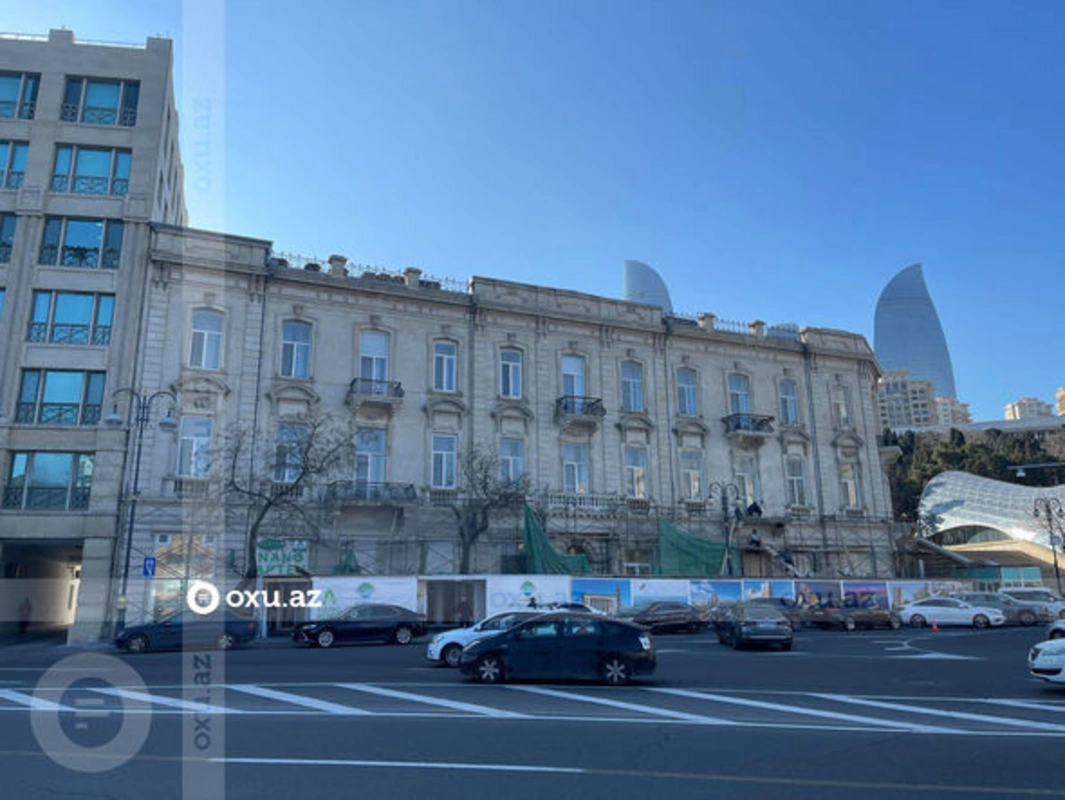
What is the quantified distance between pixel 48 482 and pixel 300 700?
23.0 m

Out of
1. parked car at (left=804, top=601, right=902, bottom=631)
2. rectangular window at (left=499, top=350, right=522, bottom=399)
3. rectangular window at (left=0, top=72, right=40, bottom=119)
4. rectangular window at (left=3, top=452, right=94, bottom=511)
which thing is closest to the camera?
rectangular window at (left=3, top=452, right=94, bottom=511)

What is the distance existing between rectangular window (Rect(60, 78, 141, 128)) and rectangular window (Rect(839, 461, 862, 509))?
39.6m

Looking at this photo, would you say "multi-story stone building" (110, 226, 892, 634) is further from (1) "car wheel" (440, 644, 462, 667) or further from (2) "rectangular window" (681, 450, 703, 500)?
(1) "car wheel" (440, 644, 462, 667)

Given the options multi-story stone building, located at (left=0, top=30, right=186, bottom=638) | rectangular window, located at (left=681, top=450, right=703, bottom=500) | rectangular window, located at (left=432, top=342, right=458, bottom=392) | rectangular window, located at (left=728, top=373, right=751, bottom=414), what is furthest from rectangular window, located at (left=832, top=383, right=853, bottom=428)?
multi-story stone building, located at (left=0, top=30, right=186, bottom=638)

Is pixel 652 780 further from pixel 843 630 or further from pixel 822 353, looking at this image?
pixel 822 353

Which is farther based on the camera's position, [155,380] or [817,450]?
[817,450]

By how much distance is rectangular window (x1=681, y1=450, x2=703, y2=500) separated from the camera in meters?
39.9

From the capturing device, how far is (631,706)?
40.2 ft

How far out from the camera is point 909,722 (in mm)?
10898

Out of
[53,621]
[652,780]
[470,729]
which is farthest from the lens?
[53,621]

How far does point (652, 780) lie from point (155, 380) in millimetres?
29516

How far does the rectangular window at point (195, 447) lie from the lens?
31281 mm

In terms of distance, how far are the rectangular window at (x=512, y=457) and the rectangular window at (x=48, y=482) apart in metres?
16.9

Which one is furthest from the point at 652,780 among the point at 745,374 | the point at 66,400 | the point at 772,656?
the point at 745,374
